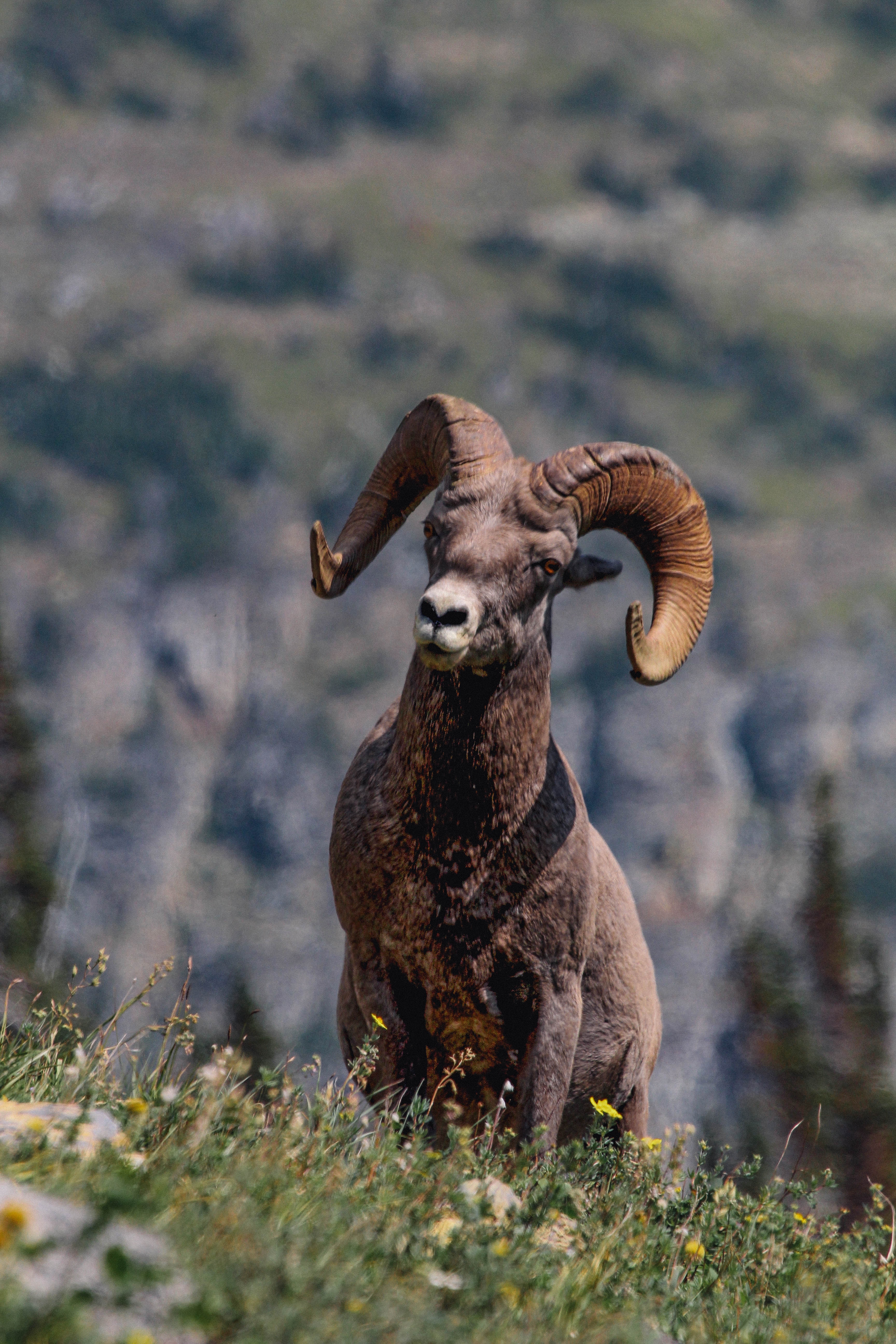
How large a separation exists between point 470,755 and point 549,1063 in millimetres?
1834

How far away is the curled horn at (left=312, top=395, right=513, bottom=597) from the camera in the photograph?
32.5 ft

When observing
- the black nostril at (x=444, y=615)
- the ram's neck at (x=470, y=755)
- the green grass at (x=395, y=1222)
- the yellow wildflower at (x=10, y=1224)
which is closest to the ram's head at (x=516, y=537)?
the black nostril at (x=444, y=615)

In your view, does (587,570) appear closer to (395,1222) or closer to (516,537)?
(516,537)

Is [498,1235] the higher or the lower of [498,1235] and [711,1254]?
the higher

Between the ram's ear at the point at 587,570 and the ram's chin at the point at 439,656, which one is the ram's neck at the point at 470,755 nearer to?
the ram's chin at the point at 439,656

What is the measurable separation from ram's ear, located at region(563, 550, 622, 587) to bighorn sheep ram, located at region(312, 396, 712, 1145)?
0.02m

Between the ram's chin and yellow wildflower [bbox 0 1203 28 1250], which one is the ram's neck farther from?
yellow wildflower [bbox 0 1203 28 1250]

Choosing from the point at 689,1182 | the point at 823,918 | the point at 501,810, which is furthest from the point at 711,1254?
the point at 823,918

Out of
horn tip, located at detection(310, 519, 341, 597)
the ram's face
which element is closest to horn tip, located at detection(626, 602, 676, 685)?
the ram's face

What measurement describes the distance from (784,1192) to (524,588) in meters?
3.69

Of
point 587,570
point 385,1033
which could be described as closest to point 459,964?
point 385,1033

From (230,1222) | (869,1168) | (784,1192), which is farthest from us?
(869,1168)

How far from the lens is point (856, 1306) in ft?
21.2

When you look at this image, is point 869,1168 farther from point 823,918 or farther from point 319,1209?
point 319,1209
